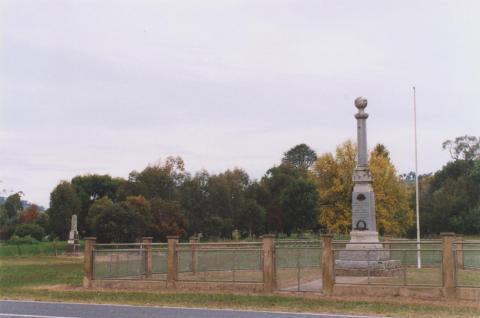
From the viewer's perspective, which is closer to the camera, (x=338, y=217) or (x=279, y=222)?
(x=338, y=217)

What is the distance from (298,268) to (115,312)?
6.87 meters

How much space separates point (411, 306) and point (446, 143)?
290 ft

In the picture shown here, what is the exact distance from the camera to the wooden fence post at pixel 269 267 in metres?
19.1

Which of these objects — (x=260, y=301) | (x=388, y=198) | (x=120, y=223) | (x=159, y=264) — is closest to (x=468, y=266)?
(x=159, y=264)

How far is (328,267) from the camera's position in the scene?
1828 cm

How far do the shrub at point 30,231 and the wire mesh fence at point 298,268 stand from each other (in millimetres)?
41927

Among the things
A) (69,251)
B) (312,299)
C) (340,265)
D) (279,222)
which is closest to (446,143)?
(279,222)

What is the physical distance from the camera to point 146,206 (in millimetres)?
56000

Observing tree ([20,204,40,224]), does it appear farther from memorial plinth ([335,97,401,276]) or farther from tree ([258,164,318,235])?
memorial plinth ([335,97,401,276])

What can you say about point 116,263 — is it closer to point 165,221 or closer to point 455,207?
point 165,221

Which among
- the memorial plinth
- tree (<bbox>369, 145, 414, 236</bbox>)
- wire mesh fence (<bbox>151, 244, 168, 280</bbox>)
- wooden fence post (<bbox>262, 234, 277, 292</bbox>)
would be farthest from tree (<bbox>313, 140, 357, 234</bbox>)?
wooden fence post (<bbox>262, 234, 277, 292</bbox>)

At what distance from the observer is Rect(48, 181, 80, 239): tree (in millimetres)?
68500

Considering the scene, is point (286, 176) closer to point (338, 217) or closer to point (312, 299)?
point (338, 217)

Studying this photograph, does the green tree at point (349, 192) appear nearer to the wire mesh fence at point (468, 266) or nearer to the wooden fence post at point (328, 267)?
the wire mesh fence at point (468, 266)
